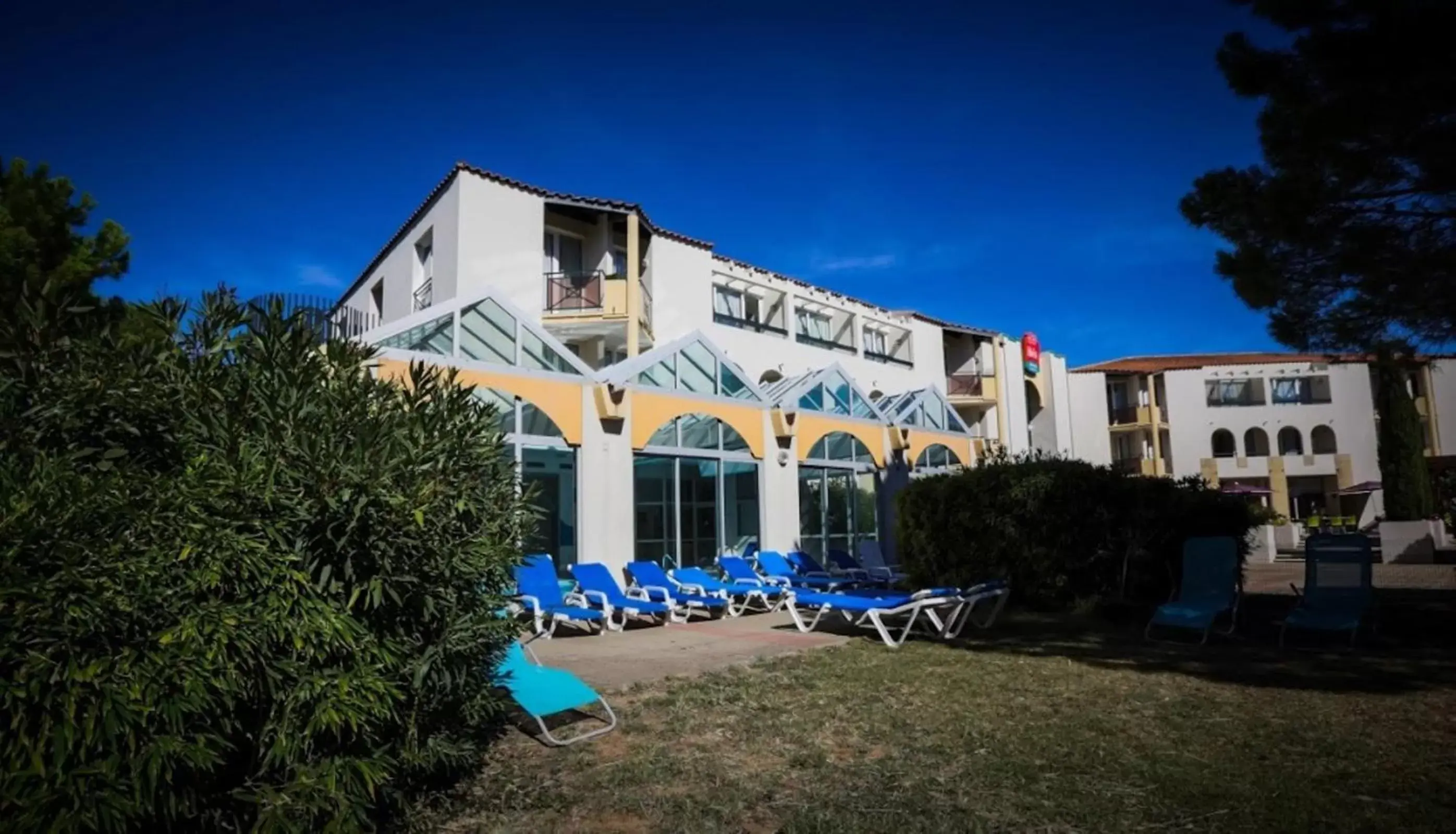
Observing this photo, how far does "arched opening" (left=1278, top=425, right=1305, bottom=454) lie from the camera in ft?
141

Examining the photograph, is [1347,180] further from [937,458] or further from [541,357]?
[937,458]

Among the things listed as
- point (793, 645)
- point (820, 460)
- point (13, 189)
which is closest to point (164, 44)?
point (13, 189)

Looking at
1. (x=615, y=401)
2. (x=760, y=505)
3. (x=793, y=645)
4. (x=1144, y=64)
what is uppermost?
(x=1144, y=64)

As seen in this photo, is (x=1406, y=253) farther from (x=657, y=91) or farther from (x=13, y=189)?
(x=13, y=189)

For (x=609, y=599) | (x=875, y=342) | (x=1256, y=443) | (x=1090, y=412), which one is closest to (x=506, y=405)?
(x=609, y=599)

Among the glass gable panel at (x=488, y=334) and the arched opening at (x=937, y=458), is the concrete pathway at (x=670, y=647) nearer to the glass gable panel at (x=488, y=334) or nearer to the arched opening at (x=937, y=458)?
the glass gable panel at (x=488, y=334)

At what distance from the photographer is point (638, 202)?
61.8 ft

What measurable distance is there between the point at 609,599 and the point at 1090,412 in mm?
37765

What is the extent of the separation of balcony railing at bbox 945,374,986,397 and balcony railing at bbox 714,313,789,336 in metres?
9.46

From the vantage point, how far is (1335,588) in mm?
8516

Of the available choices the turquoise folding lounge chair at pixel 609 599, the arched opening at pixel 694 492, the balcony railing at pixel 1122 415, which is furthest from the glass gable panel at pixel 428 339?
the balcony railing at pixel 1122 415

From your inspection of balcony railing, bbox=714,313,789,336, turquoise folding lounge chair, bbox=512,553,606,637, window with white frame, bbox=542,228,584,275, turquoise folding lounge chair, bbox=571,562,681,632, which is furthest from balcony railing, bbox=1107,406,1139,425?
turquoise folding lounge chair, bbox=512,553,606,637

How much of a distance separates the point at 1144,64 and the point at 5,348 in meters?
13.2

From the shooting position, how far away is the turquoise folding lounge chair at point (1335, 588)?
26.2 feet
